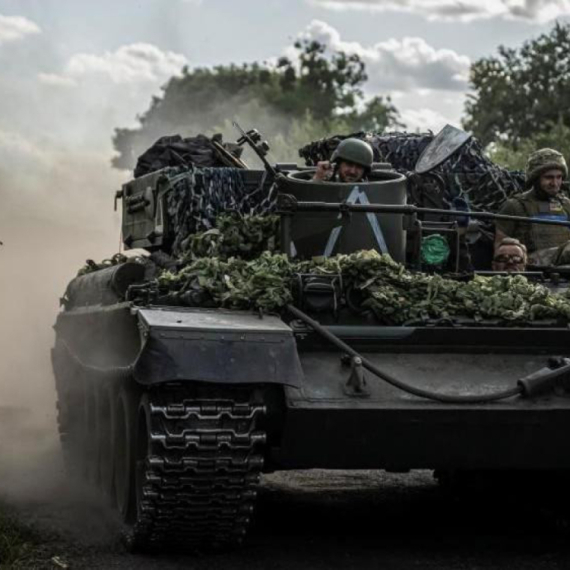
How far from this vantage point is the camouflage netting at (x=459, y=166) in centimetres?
1138

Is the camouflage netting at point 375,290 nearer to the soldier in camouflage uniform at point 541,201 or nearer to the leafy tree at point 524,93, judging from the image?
the soldier in camouflage uniform at point 541,201

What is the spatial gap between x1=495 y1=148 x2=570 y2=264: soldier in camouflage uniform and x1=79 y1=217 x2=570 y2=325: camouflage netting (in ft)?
5.90

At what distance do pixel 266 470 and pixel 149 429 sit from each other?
2.75 feet

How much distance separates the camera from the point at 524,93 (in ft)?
156

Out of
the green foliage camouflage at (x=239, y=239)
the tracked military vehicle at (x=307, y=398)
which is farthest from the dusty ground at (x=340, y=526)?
the green foliage camouflage at (x=239, y=239)

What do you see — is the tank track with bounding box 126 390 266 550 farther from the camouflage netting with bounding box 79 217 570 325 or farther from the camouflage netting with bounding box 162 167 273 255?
the camouflage netting with bounding box 162 167 273 255

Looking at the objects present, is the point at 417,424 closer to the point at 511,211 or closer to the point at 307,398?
A: the point at 307,398

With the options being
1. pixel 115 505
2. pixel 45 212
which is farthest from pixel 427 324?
pixel 45 212

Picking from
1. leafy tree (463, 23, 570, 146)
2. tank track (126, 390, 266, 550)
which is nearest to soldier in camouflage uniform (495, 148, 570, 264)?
tank track (126, 390, 266, 550)

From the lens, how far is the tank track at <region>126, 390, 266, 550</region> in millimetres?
7520

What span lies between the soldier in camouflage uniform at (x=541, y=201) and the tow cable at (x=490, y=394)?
256 cm

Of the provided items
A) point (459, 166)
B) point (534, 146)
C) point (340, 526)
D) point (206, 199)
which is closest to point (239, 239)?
point (206, 199)

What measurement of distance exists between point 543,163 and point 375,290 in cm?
287

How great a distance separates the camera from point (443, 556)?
27.9 feet
